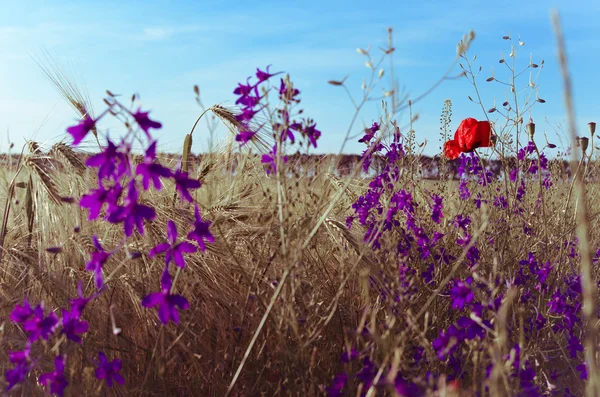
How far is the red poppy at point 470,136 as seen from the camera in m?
3.20

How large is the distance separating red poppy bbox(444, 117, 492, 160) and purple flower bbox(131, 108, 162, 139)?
222 centimetres

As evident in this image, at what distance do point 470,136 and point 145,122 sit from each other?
234 cm

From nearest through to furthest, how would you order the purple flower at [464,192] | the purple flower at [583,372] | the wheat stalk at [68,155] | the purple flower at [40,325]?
the purple flower at [40,325] < the purple flower at [583,372] < the wheat stalk at [68,155] < the purple flower at [464,192]

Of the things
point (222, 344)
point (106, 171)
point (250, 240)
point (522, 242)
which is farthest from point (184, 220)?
point (522, 242)

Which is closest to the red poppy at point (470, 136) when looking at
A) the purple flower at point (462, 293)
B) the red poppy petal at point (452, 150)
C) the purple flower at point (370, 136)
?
the red poppy petal at point (452, 150)

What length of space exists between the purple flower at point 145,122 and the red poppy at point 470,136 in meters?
2.22

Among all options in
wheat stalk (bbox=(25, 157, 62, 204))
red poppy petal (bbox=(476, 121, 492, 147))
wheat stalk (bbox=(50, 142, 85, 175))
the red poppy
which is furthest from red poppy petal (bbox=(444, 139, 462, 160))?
wheat stalk (bbox=(25, 157, 62, 204))

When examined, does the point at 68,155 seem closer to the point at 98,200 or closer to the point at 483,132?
the point at 98,200

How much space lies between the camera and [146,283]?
2.10 m

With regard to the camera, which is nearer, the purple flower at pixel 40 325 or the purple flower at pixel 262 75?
the purple flower at pixel 40 325

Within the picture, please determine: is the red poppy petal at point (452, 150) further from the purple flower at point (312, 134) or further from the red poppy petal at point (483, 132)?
the purple flower at point (312, 134)

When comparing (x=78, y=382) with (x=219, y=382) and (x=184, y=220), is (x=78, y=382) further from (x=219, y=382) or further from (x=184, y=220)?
(x=184, y=220)

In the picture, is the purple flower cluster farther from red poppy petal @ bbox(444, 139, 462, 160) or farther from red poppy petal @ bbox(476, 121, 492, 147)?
red poppy petal @ bbox(444, 139, 462, 160)

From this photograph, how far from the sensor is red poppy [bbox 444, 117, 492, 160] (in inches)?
126
